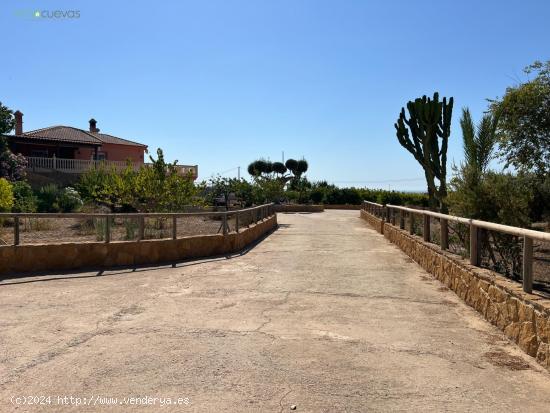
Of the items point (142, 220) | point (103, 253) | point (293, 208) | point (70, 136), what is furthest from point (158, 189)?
point (70, 136)

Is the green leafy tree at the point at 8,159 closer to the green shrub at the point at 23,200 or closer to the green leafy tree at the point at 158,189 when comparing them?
Answer: the green shrub at the point at 23,200

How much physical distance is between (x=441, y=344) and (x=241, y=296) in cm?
311

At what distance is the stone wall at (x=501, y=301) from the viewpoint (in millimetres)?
4531

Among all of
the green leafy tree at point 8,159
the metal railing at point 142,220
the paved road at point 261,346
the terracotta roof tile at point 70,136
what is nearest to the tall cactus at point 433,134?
the metal railing at point 142,220

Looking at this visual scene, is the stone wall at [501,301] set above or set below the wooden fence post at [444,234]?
below

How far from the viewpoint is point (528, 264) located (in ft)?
16.5

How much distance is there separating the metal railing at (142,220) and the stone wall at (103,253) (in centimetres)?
20

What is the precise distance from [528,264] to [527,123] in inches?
494

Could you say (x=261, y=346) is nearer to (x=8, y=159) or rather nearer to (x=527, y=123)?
(x=527, y=123)

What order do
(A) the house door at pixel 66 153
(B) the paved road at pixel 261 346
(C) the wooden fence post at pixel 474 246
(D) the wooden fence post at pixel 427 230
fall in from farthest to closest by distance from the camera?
(A) the house door at pixel 66 153 → (D) the wooden fence post at pixel 427 230 → (C) the wooden fence post at pixel 474 246 → (B) the paved road at pixel 261 346

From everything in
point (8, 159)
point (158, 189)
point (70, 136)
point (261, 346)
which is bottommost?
point (261, 346)

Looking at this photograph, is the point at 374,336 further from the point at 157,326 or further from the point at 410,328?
the point at 157,326

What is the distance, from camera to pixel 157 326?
569cm

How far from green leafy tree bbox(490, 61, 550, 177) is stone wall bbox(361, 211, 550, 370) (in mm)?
8797
